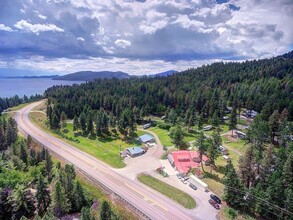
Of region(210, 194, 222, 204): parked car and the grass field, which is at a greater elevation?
region(210, 194, 222, 204): parked car

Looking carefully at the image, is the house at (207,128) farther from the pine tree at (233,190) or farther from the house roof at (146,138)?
the pine tree at (233,190)

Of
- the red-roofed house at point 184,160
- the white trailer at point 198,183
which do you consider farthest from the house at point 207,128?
the white trailer at point 198,183

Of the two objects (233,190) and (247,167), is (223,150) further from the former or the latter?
(233,190)

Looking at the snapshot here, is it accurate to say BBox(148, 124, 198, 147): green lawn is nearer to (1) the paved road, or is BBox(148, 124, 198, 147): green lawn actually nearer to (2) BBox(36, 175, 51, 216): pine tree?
(1) the paved road

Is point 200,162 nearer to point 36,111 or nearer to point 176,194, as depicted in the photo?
point 176,194

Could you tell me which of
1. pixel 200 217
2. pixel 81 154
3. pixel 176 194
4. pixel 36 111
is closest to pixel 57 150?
pixel 81 154

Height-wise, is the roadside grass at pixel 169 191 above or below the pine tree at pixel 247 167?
below

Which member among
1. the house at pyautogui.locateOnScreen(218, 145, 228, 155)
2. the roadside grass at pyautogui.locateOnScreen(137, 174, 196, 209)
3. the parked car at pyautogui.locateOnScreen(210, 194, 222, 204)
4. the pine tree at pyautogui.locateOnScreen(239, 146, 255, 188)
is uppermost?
the pine tree at pyautogui.locateOnScreen(239, 146, 255, 188)

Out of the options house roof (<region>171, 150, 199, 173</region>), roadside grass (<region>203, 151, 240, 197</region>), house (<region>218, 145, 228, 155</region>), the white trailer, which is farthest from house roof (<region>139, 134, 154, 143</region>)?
the white trailer
